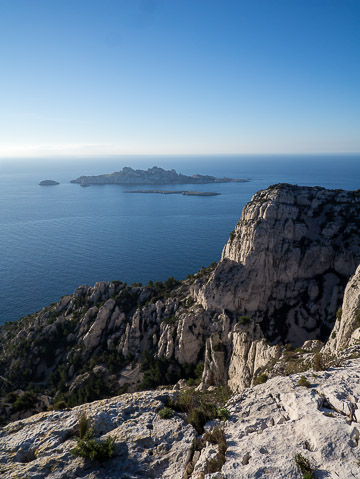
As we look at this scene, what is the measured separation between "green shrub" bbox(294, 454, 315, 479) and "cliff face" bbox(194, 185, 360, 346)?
34.5 m

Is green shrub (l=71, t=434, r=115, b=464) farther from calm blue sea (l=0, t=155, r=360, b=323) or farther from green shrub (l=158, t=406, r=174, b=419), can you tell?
calm blue sea (l=0, t=155, r=360, b=323)

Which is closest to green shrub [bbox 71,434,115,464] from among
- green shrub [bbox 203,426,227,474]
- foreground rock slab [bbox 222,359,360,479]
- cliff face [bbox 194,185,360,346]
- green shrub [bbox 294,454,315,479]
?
green shrub [bbox 203,426,227,474]

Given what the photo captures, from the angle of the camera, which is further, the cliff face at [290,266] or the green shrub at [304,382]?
the cliff face at [290,266]

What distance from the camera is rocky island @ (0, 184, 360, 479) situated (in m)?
10.5

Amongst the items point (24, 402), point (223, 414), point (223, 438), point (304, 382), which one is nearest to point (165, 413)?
point (223, 414)

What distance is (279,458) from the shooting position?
9469 millimetres

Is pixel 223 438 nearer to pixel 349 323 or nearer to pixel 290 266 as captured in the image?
pixel 349 323

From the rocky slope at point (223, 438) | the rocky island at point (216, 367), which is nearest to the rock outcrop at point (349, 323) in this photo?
the rocky island at point (216, 367)

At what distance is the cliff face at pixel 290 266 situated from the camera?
4353cm

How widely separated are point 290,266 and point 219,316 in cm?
1411

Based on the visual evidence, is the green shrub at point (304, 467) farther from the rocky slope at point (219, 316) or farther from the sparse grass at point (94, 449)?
Result: the rocky slope at point (219, 316)

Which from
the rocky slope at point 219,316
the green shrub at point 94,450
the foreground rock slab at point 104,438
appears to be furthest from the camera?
the rocky slope at point 219,316

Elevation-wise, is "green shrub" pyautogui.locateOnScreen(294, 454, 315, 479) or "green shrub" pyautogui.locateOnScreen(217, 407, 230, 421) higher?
"green shrub" pyautogui.locateOnScreen(294, 454, 315, 479)

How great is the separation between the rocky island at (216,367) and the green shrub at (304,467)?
0.12ft
